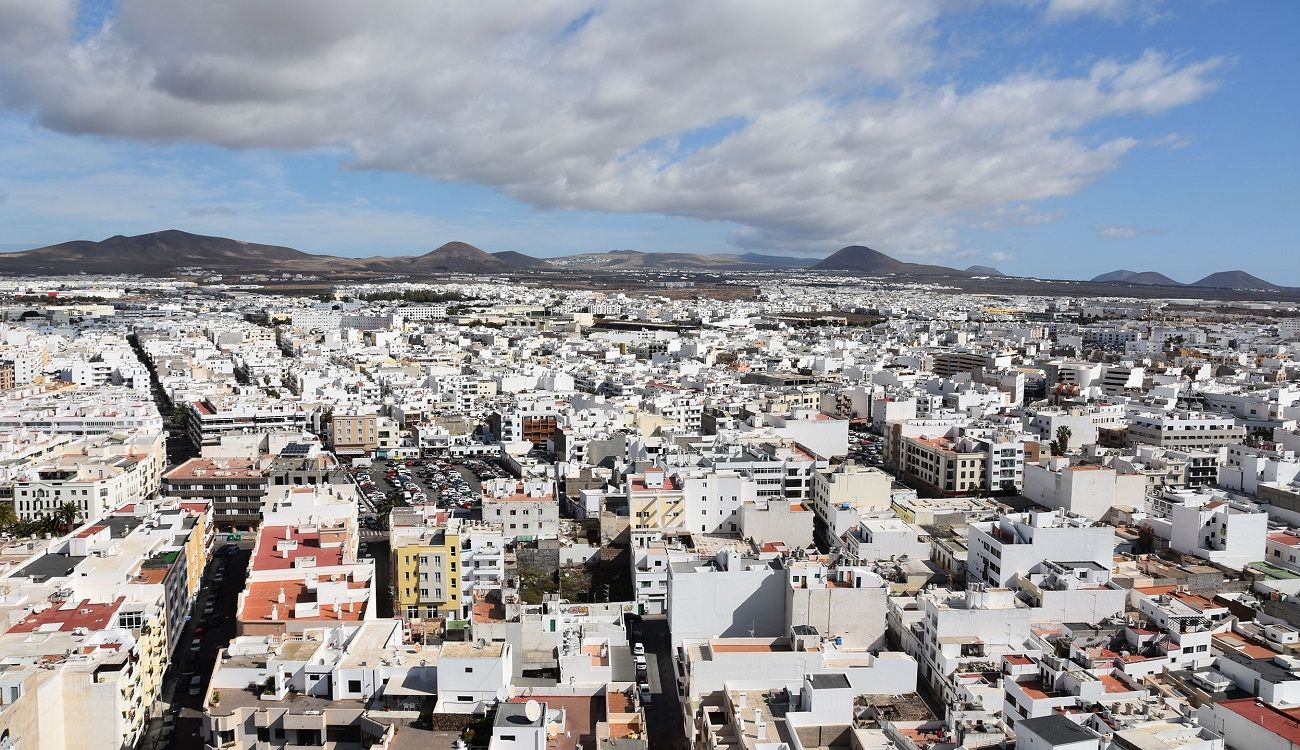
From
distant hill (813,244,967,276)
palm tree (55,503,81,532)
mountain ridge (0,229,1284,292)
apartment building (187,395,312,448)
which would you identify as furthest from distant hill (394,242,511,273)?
palm tree (55,503,81,532)

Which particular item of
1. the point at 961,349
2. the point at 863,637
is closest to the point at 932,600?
the point at 863,637

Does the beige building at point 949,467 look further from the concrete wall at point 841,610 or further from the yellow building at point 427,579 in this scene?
the yellow building at point 427,579

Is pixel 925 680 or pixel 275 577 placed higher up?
pixel 275 577

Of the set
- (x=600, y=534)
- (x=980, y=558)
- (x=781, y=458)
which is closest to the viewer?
(x=980, y=558)

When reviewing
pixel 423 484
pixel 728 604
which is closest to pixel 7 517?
pixel 423 484

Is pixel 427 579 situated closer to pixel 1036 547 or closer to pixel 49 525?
pixel 49 525

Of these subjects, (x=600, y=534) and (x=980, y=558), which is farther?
(x=600, y=534)

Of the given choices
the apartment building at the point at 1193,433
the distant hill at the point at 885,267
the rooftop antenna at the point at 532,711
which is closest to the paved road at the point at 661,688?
the rooftop antenna at the point at 532,711

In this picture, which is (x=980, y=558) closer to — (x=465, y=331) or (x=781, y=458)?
(x=781, y=458)
